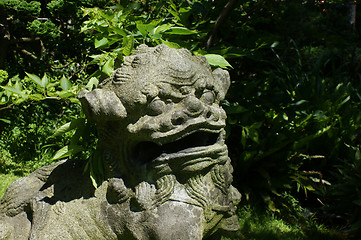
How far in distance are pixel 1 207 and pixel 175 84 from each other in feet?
4.32

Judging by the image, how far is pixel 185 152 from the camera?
174 cm

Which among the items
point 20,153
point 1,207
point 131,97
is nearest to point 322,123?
point 131,97

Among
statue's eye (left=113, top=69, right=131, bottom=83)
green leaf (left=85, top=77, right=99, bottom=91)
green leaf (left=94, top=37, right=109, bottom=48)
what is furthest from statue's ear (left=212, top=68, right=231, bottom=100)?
green leaf (left=85, top=77, right=99, bottom=91)

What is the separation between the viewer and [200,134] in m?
1.88

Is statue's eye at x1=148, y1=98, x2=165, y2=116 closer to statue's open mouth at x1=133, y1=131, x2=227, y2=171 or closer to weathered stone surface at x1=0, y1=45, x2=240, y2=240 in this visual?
weathered stone surface at x1=0, y1=45, x2=240, y2=240

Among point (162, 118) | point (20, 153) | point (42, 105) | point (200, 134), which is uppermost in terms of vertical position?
point (162, 118)

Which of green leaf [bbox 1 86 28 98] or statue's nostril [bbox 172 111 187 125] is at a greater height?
statue's nostril [bbox 172 111 187 125]

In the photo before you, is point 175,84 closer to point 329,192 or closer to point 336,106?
point 329,192

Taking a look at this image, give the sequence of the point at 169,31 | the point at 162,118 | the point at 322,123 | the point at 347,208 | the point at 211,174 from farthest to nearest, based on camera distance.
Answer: the point at 322,123 < the point at 347,208 < the point at 169,31 < the point at 211,174 < the point at 162,118

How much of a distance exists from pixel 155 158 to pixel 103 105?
35 centimetres

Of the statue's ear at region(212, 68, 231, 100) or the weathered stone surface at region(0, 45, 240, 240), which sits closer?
the weathered stone surface at region(0, 45, 240, 240)

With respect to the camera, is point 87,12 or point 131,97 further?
point 87,12

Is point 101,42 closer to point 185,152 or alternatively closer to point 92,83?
point 92,83

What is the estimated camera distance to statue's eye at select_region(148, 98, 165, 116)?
1.69 m
